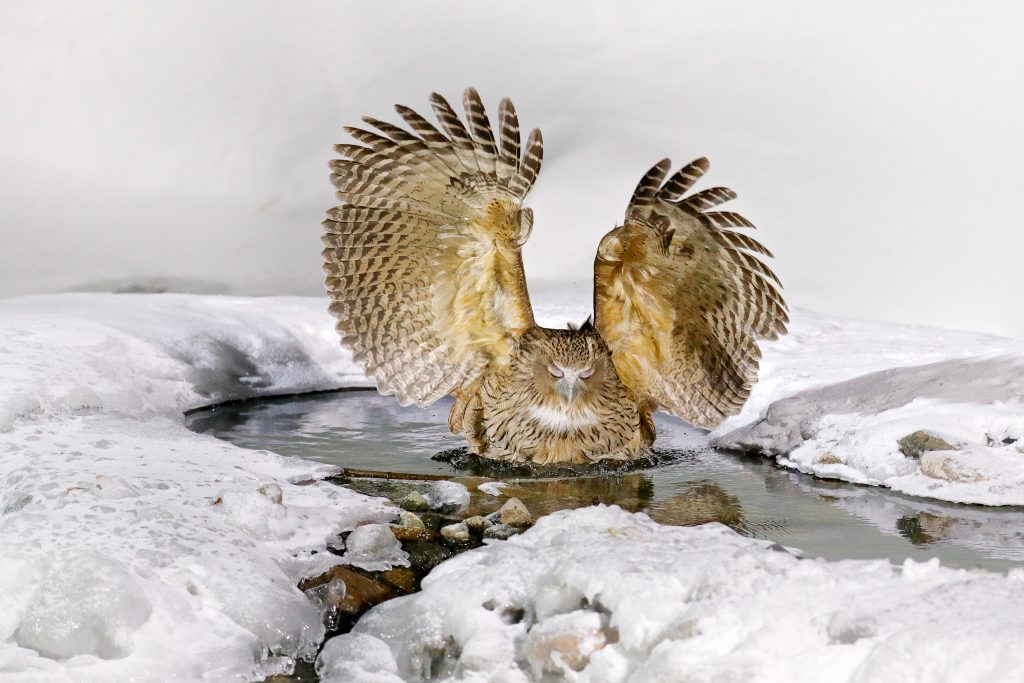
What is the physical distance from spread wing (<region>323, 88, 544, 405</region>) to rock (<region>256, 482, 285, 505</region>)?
5.26 ft

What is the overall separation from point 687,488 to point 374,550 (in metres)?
1.73

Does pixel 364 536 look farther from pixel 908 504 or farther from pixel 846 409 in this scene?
pixel 846 409

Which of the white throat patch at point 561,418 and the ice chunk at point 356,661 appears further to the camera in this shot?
the white throat patch at point 561,418

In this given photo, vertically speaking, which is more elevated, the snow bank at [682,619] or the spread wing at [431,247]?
the spread wing at [431,247]

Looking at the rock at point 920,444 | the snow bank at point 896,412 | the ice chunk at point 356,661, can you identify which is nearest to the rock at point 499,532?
the ice chunk at point 356,661

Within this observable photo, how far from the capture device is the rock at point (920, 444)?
4.89m

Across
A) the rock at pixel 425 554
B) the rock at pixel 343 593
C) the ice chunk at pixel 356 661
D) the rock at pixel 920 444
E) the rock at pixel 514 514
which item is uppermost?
the rock at pixel 920 444

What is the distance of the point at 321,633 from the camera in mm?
3479

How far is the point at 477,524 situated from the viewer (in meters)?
4.17

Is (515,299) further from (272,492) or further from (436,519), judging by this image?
(272,492)

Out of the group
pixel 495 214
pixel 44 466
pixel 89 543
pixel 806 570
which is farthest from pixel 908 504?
pixel 44 466

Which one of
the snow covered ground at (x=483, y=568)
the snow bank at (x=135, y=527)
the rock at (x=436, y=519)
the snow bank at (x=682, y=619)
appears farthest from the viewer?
the rock at (x=436, y=519)

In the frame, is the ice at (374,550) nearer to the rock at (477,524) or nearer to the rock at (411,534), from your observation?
the rock at (411,534)

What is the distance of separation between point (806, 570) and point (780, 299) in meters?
2.54
